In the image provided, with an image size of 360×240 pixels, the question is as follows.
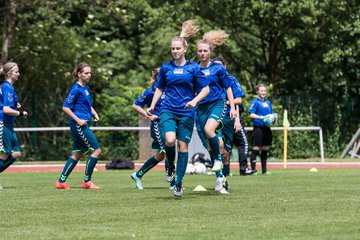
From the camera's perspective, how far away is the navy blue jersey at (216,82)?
12.9 m

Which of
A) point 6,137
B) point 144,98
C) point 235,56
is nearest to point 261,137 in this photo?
point 144,98

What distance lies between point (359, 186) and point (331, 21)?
16161mm

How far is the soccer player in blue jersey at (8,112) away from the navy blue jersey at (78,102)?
74 centimetres

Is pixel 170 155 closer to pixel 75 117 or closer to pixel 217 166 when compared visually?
pixel 75 117

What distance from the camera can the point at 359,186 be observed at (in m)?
14.4

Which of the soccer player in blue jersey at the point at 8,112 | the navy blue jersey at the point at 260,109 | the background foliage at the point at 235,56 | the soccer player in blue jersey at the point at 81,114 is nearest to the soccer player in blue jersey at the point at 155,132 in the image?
the soccer player in blue jersey at the point at 81,114

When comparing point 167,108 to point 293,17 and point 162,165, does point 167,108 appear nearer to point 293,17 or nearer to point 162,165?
point 162,165

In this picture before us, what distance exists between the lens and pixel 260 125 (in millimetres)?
20172

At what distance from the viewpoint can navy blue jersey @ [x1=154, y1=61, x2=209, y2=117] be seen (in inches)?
487

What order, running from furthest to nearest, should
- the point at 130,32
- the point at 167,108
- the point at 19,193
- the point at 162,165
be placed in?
the point at 130,32 < the point at 162,165 < the point at 19,193 < the point at 167,108

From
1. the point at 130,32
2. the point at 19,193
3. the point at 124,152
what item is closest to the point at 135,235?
the point at 19,193

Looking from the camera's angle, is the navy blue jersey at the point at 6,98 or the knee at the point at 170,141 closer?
the knee at the point at 170,141

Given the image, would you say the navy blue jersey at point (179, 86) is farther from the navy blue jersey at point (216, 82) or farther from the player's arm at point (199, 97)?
the navy blue jersey at point (216, 82)

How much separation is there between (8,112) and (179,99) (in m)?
3.58
